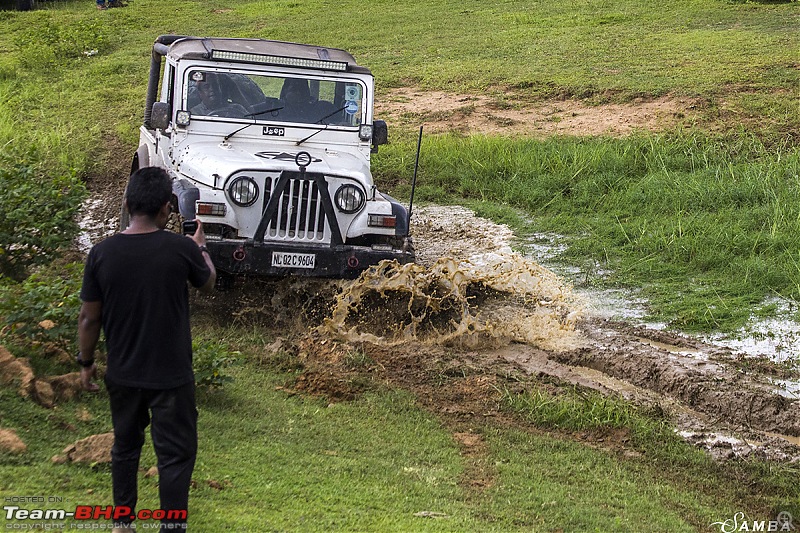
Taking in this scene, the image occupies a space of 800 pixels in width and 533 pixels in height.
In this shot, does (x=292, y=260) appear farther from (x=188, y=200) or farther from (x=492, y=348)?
(x=492, y=348)

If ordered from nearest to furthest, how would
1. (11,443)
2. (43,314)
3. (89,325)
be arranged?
(89,325), (11,443), (43,314)

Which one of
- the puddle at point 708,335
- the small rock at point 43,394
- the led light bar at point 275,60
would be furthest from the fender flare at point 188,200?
the puddle at point 708,335

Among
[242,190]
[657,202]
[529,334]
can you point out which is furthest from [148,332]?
[657,202]

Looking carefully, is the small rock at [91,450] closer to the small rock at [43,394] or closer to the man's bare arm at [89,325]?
the small rock at [43,394]

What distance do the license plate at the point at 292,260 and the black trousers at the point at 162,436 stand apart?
3449 millimetres

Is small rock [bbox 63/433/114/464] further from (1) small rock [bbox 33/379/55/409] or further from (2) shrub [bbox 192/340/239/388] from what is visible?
(2) shrub [bbox 192/340/239/388]

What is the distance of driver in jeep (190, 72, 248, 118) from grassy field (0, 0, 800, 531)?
1.94 metres

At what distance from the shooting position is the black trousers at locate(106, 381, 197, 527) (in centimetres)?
369

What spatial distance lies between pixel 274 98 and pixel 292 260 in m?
1.80

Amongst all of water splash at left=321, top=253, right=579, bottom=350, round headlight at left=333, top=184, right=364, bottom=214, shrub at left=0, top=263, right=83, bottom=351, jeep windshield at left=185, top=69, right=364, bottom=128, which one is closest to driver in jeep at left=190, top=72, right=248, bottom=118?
jeep windshield at left=185, top=69, right=364, bottom=128

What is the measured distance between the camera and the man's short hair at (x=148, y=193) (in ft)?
12.2

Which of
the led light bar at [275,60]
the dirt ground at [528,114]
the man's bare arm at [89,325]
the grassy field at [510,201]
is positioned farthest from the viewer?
the dirt ground at [528,114]

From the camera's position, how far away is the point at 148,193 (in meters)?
3.73

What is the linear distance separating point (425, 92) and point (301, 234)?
32.2ft
